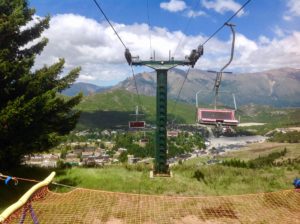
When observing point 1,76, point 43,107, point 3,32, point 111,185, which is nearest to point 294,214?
point 111,185

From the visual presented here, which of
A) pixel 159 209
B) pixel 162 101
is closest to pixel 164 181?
pixel 162 101

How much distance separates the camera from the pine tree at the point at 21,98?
15953mm

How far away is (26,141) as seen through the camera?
17.6 meters

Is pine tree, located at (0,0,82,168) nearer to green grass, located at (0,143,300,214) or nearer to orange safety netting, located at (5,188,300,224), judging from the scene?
green grass, located at (0,143,300,214)

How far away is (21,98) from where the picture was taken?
52.9 feet

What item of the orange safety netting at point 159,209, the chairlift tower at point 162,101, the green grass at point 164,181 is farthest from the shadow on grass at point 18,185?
the chairlift tower at point 162,101

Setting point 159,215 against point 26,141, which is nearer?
point 159,215

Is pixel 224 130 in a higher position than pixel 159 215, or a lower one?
higher

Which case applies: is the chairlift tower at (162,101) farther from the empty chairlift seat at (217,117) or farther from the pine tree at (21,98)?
the pine tree at (21,98)

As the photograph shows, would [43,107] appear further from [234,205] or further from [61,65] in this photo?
[234,205]

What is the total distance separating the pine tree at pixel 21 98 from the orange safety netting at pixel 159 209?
435 cm

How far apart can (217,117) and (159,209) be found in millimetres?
13455

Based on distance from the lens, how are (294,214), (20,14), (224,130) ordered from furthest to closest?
1. (224,130)
2. (20,14)
3. (294,214)

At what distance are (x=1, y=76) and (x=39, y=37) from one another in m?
6.05
